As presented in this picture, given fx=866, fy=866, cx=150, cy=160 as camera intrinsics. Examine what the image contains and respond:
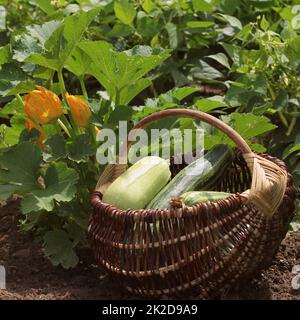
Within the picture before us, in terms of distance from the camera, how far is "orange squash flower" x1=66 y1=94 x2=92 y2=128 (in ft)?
10.4

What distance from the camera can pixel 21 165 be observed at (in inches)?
119

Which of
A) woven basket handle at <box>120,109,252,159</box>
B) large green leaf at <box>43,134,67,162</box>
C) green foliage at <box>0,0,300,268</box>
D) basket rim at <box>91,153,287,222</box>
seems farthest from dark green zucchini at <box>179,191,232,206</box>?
large green leaf at <box>43,134,67,162</box>

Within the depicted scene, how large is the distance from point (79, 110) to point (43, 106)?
14 centimetres

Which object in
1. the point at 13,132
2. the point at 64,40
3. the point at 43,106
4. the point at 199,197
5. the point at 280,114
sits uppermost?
the point at 64,40

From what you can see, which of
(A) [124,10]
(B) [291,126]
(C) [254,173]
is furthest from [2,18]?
(C) [254,173]

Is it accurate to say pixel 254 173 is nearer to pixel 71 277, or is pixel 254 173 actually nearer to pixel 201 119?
pixel 201 119

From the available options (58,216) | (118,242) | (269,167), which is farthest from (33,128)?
(269,167)

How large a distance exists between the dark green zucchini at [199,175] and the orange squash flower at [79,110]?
408 millimetres

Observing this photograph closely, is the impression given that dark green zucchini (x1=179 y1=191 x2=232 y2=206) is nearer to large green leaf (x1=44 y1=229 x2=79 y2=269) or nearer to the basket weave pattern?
the basket weave pattern

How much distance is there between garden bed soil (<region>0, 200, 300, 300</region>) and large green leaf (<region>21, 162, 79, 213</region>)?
0.98ft

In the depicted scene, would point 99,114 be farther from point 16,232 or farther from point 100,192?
point 16,232

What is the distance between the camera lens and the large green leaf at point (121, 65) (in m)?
3.02

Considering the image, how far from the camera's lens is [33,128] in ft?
10.5
